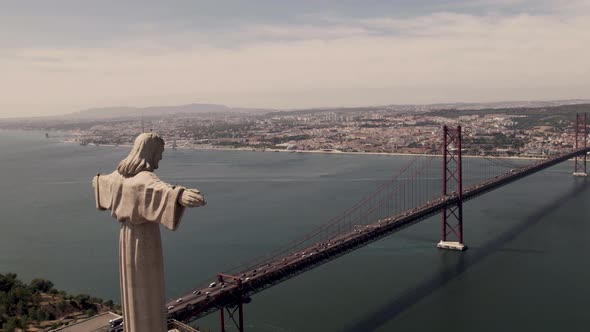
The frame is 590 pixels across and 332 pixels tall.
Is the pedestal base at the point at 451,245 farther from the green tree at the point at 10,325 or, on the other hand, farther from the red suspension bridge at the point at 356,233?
the green tree at the point at 10,325

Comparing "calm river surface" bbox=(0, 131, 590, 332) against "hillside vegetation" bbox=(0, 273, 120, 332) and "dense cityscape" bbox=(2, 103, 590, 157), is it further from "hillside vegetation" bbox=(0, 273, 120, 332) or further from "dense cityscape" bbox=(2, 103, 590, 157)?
"dense cityscape" bbox=(2, 103, 590, 157)

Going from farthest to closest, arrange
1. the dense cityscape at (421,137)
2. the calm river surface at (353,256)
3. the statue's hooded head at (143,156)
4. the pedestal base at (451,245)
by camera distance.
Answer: the dense cityscape at (421,137) < the pedestal base at (451,245) < the calm river surface at (353,256) < the statue's hooded head at (143,156)

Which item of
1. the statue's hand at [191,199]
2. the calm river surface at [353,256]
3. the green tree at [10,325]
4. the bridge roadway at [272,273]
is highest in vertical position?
the statue's hand at [191,199]

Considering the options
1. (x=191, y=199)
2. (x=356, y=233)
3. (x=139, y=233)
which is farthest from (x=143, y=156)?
(x=356, y=233)

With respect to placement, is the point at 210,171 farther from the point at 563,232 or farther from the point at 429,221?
the point at 563,232

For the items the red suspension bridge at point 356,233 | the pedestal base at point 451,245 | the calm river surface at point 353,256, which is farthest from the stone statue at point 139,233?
the pedestal base at point 451,245

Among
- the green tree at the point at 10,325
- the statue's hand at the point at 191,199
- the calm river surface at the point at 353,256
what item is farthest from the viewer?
the calm river surface at the point at 353,256

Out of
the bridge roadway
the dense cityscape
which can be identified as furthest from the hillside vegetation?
the dense cityscape
